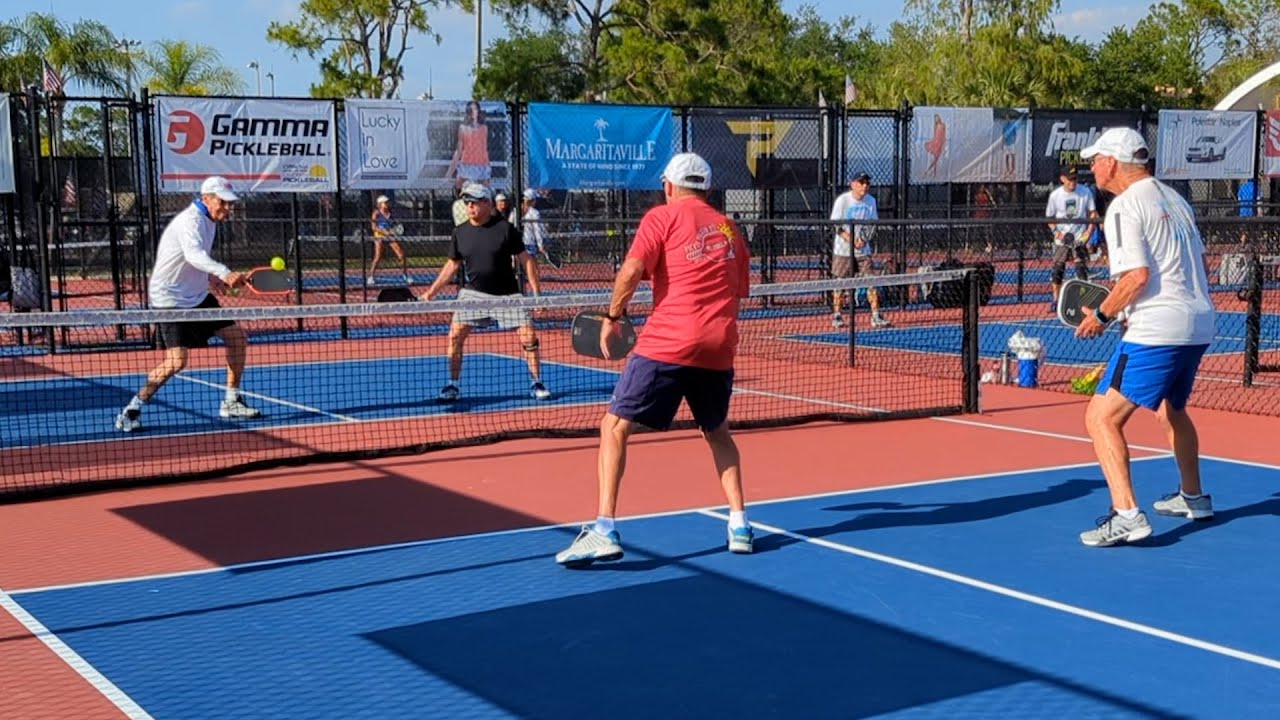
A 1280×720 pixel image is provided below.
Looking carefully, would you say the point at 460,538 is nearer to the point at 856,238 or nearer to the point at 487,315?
the point at 487,315

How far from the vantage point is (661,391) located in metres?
6.87

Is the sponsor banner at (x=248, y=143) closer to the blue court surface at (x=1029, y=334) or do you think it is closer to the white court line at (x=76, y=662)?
the blue court surface at (x=1029, y=334)

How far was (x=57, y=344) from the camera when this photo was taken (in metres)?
17.1

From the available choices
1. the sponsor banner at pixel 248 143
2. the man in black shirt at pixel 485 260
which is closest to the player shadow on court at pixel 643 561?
the man in black shirt at pixel 485 260

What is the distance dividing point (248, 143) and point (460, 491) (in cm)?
1010

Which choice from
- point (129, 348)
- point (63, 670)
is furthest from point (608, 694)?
point (129, 348)

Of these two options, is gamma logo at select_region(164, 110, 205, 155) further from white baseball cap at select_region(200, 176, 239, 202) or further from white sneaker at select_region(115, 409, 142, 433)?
white baseball cap at select_region(200, 176, 239, 202)

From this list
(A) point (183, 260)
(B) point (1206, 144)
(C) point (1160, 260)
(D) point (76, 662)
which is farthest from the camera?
(B) point (1206, 144)

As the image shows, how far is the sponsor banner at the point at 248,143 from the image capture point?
676 inches

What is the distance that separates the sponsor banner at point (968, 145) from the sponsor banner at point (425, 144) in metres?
6.45

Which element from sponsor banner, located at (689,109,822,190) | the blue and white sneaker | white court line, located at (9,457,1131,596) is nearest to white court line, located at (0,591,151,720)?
white court line, located at (9,457,1131,596)

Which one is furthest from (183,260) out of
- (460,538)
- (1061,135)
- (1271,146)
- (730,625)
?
(1271,146)

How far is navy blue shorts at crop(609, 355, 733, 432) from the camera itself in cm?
686

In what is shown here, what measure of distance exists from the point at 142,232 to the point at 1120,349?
44.9 feet
